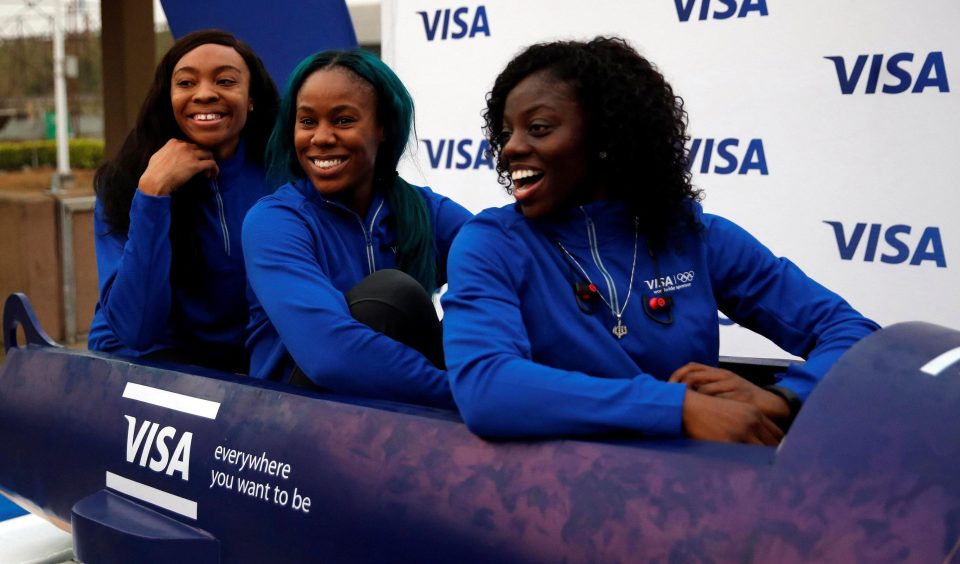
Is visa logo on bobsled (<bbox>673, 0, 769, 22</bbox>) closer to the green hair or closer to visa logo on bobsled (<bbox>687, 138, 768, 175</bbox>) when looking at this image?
visa logo on bobsled (<bbox>687, 138, 768, 175</bbox>)

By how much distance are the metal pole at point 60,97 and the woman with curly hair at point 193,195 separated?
4.27 m

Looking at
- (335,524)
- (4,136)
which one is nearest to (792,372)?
(335,524)

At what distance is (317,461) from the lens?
5.32 feet

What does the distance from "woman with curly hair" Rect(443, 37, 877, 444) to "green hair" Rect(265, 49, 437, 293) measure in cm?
37

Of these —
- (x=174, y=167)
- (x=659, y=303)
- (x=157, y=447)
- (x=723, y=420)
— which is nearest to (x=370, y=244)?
(x=174, y=167)

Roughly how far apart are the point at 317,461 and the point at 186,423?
0.33m

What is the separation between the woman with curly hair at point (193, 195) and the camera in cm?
228

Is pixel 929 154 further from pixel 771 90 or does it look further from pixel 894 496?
pixel 894 496

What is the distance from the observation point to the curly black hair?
172cm

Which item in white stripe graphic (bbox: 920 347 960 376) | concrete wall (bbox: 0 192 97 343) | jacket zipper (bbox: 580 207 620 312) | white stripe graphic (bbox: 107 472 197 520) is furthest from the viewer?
concrete wall (bbox: 0 192 97 343)

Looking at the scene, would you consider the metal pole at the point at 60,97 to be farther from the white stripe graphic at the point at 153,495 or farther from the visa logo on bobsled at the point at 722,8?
the white stripe graphic at the point at 153,495

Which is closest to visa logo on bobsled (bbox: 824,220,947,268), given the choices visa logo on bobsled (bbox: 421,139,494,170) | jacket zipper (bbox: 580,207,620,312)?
visa logo on bobsled (bbox: 421,139,494,170)

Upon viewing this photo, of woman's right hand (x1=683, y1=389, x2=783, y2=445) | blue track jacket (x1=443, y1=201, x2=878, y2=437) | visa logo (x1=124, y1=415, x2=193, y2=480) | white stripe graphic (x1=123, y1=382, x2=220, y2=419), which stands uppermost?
blue track jacket (x1=443, y1=201, x2=878, y2=437)

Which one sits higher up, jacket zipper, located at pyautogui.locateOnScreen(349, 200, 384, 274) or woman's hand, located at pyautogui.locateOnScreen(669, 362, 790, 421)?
jacket zipper, located at pyautogui.locateOnScreen(349, 200, 384, 274)
